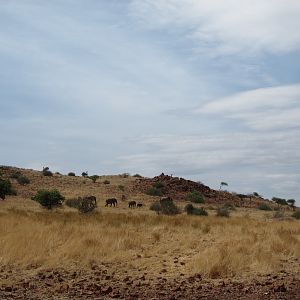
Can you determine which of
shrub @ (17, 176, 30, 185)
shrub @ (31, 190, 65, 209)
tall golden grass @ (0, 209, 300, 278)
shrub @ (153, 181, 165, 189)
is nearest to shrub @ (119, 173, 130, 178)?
shrub @ (153, 181, 165, 189)

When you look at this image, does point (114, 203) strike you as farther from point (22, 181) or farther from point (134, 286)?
point (134, 286)

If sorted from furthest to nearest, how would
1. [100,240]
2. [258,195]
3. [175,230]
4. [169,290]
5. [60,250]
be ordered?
[258,195] → [175,230] → [100,240] → [60,250] → [169,290]

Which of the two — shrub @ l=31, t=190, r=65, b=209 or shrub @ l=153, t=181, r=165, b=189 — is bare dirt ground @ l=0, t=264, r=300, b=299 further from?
shrub @ l=153, t=181, r=165, b=189

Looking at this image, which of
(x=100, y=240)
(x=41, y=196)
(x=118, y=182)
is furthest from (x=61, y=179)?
(x=100, y=240)

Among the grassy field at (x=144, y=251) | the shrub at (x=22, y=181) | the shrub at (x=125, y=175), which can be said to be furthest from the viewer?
the shrub at (x=125, y=175)

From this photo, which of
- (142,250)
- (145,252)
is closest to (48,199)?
(142,250)

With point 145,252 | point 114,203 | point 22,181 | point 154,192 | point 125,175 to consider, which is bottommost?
point 145,252

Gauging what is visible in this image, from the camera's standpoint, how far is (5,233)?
1656 centimetres

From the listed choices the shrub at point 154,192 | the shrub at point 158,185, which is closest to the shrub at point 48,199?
the shrub at point 154,192

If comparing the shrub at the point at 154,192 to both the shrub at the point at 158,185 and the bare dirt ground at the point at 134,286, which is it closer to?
the shrub at the point at 158,185

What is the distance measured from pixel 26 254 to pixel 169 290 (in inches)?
197

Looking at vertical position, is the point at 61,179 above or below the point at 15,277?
above

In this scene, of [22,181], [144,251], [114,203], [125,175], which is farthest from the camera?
[125,175]

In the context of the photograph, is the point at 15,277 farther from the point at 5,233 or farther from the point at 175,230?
the point at 175,230
